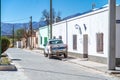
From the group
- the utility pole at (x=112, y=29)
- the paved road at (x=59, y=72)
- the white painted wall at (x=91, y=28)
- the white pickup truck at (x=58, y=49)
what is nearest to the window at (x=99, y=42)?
the white painted wall at (x=91, y=28)

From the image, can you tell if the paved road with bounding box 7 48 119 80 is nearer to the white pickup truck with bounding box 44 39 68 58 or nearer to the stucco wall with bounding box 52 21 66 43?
the white pickup truck with bounding box 44 39 68 58

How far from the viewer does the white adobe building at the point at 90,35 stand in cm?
2592

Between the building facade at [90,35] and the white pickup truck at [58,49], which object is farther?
the white pickup truck at [58,49]

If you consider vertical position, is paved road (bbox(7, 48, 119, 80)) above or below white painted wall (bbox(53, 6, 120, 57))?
below

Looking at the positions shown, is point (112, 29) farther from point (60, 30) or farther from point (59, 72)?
point (60, 30)

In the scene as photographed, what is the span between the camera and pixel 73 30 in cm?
3728

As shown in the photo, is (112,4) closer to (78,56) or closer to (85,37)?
(85,37)

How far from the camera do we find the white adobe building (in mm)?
25920

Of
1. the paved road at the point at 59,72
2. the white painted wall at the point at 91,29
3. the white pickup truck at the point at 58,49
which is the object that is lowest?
the paved road at the point at 59,72

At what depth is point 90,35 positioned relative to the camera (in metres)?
30.6

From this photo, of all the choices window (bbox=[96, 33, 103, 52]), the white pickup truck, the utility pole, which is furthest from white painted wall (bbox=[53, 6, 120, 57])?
the utility pole

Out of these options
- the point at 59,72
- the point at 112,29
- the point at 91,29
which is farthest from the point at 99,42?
the point at 59,72

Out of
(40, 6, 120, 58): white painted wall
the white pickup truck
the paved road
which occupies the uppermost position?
(40, 6, 120, 58): white painted wall

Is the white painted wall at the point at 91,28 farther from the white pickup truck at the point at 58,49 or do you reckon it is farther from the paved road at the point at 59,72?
the paved road at the point at 59,72
